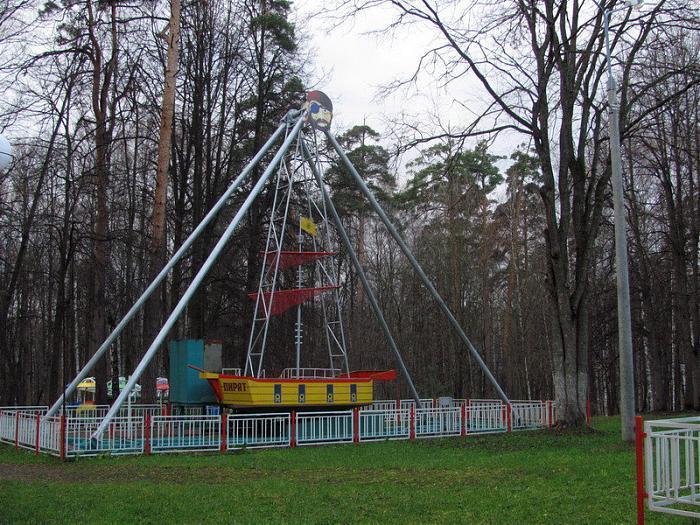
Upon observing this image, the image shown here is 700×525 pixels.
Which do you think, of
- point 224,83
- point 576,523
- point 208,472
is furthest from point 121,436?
point 224,83

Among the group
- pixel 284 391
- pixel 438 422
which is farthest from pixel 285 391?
pixel 438 422

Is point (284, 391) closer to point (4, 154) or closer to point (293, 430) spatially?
point (293, 430)

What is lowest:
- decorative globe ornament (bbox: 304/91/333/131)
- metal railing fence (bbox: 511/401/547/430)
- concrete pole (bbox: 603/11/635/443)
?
metal railing fence (bbox: 511/401/547/430)

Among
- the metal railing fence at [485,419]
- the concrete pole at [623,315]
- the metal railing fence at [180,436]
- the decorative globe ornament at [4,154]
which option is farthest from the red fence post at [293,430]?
the decorative globe ornament at [4,154]

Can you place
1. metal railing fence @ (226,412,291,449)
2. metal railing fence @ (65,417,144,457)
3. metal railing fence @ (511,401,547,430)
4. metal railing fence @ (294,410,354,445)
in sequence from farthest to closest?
1. metal railing fence @ (511,401,547,430)
2. metal railing fence @ (294,410,354,445)
3. metal railing fence @ (226,412,291,449)
4. metal railing fence @ (65,417,144,457)

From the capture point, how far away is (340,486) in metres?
11.0

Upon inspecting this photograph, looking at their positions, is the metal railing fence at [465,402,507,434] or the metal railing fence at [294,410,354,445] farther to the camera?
the metal railing fence at [465,402,507,434]

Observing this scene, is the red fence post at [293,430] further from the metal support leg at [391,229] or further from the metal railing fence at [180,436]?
the metal support leg at [391,229]

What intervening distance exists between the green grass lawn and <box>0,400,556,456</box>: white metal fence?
79 cm

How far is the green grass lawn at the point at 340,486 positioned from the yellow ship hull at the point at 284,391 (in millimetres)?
2297

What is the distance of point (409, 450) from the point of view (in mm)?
→ 16078

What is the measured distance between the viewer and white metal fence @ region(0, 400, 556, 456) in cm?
1586

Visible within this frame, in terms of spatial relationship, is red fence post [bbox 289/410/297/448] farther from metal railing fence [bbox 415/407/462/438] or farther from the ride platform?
metal railing fence [bbox 415/407/462/438]

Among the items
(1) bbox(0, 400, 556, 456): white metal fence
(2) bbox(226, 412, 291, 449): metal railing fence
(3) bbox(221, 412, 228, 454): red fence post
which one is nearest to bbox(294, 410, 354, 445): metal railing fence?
(1) bbox(0, 400, 556, 456): white metal fence
